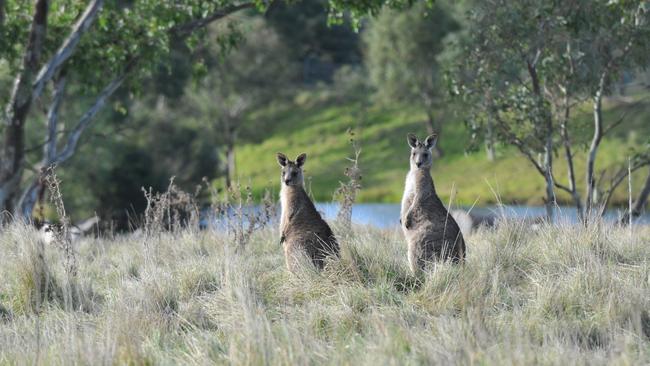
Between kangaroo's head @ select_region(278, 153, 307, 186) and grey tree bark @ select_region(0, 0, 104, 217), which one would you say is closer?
kangaroo's head @ select_region(278, 153, 307, 186)

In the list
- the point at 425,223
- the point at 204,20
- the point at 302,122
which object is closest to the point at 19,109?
the point at 204,20

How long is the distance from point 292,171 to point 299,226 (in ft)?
2.68

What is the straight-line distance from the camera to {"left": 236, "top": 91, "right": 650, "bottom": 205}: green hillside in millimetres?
44812

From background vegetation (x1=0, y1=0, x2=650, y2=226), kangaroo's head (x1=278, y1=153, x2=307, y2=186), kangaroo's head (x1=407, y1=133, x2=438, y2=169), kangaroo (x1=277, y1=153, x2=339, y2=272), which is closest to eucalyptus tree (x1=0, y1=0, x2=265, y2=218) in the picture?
background vegetation (x1=0, y1=0, x2=650, y2=226)

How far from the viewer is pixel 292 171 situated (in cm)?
992

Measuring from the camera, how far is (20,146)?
54.5 feet

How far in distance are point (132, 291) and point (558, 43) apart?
11723 mm

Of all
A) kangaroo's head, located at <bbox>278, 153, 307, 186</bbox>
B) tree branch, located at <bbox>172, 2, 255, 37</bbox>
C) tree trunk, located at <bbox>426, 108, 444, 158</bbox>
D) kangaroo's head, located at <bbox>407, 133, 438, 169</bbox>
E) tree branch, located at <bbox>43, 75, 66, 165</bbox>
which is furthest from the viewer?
tree trunk, located at <bbox>426, 108, 444, 158</bbox>

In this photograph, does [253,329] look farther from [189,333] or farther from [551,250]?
[551,250]

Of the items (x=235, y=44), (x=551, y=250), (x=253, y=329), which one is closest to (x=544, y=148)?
(x=235, y=44)

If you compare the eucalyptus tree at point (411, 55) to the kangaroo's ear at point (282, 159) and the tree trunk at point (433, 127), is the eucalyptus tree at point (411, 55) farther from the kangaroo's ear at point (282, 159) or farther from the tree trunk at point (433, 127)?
the kangaroo's ear at point (282, 159)

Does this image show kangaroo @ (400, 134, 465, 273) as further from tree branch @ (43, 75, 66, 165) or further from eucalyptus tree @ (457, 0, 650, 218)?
tree branch @ (43, 75, 66, 165)

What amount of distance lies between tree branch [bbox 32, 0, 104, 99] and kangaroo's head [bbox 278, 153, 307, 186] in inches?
298

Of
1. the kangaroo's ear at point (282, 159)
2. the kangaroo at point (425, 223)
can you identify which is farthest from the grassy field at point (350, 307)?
the kangaroo's ear at point (282, 159)
